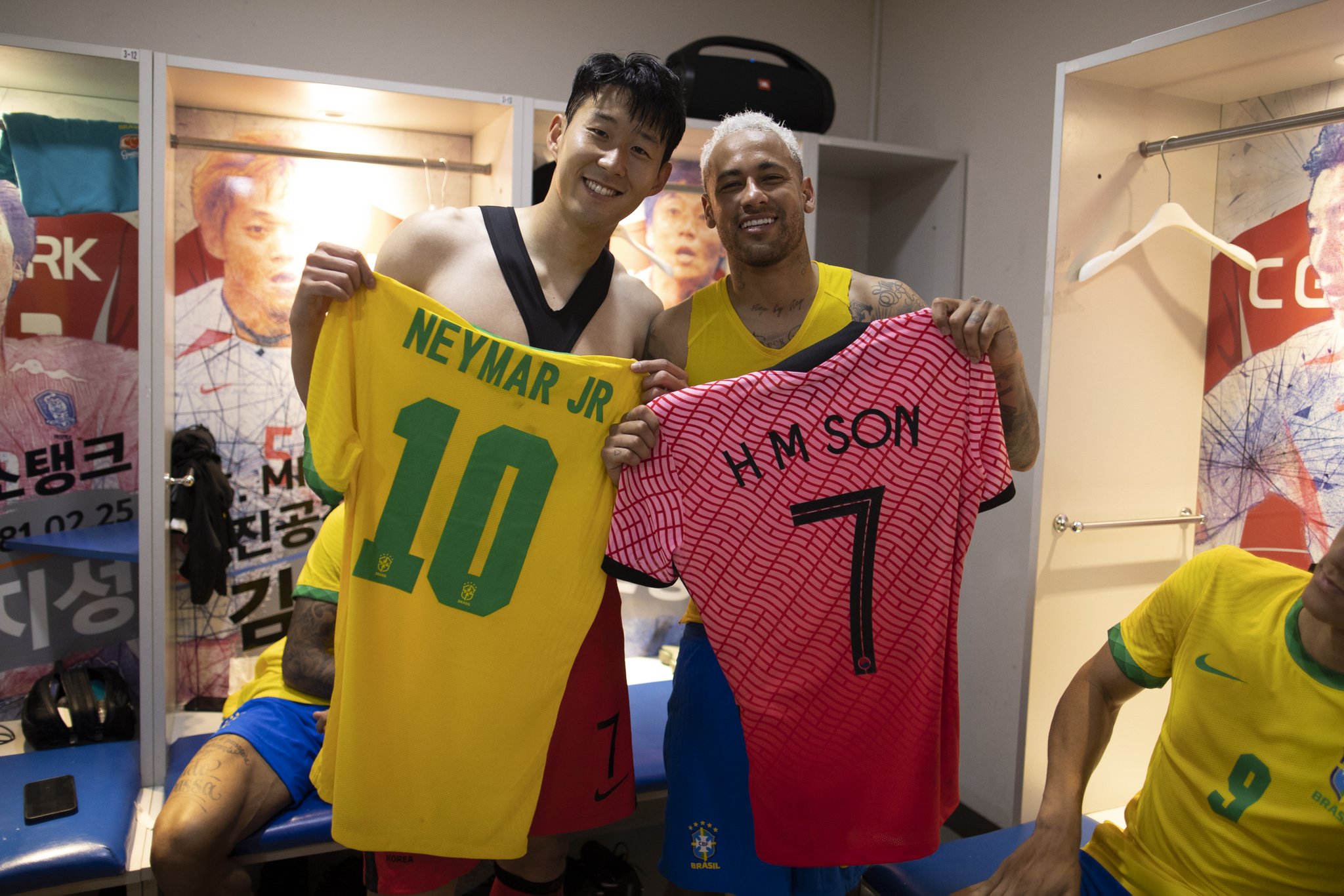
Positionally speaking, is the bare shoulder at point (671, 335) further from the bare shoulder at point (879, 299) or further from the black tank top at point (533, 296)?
the bare shoulder at point (879, 299)

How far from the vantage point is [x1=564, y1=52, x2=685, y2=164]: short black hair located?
1585 millimetres

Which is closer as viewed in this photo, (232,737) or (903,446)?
(903,446)

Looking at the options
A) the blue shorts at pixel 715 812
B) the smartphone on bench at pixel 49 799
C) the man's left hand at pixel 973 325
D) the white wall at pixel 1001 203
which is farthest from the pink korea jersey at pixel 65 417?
the white wall at pixel 1001 203

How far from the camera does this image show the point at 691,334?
1.70 meters

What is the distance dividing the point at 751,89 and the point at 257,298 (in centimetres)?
159

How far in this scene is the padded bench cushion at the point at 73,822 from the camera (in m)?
1.79

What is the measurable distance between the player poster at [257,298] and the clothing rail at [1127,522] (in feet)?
6.45

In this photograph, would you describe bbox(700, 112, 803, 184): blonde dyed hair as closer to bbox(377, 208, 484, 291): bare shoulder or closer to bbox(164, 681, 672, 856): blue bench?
bbox(377, 208, 484, 291): bare shoulder

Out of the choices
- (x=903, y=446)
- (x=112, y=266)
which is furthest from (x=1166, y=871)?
(x=112, y=266)

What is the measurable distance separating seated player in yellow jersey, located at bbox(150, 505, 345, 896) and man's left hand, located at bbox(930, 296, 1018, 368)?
4.18 ft

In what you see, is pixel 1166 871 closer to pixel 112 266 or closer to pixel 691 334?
pixel 691 334

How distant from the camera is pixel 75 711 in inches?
93.2

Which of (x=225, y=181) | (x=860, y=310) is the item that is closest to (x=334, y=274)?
(x=860, y=310)

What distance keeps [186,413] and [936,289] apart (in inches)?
100
